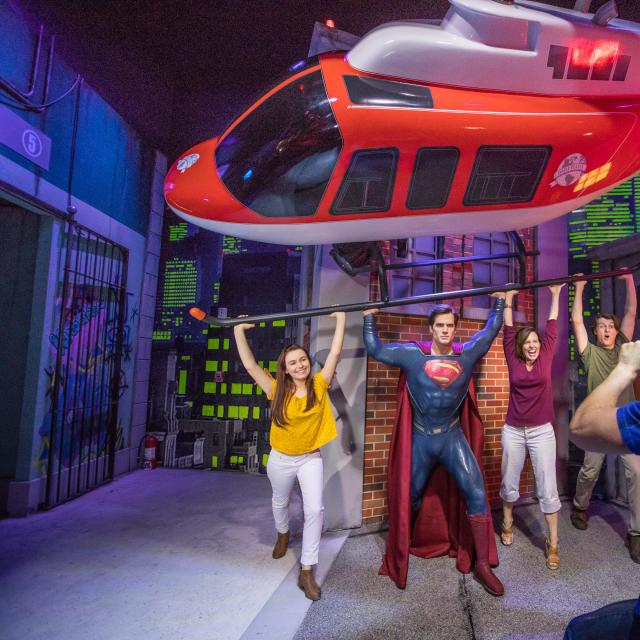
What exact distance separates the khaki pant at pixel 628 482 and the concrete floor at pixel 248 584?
0.22 meters

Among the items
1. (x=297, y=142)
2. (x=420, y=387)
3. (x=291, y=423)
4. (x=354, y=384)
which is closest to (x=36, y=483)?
(x=291, y=423)

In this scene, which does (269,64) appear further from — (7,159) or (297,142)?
(297,142)

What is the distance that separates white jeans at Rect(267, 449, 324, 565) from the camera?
235 centimetres

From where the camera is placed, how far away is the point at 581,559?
8.96 ft

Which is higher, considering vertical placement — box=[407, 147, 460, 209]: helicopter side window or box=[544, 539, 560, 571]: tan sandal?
box=[407, 147, 460, 209]: helicopter side window

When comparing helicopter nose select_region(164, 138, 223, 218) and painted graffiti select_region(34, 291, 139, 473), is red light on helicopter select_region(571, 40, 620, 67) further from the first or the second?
painted graffiti select_region(34, 291, 139, 473)

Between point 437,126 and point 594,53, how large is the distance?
88cm

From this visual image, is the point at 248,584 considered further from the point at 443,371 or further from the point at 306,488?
the point at 443,371

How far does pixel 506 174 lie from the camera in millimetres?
1983

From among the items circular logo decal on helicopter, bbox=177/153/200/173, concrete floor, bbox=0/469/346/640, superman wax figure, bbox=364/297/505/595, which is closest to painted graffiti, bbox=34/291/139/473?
concrete floor, bbox=0/469/346/640

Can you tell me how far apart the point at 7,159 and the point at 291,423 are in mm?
3204

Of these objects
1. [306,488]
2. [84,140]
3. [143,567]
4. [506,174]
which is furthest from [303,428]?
[84,140]

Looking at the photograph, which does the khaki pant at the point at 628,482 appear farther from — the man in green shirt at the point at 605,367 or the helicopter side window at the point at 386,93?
the helicopter side window at the point at 386,93

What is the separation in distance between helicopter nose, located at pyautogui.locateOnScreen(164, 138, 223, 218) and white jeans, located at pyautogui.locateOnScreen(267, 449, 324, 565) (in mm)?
1607
